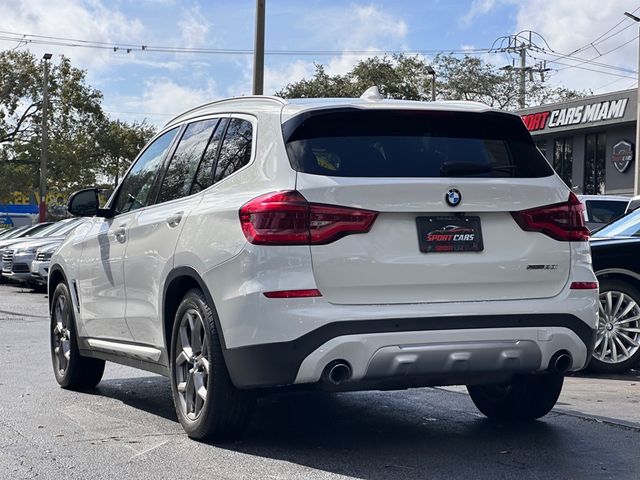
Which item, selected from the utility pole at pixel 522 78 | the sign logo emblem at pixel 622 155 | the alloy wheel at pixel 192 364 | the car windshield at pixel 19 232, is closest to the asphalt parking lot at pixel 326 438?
the alloy wheel at pixel 192 364

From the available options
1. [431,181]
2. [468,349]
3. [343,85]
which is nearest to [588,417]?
[468,349]

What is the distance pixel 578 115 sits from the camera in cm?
3812

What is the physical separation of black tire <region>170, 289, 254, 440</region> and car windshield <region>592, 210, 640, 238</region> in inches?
195

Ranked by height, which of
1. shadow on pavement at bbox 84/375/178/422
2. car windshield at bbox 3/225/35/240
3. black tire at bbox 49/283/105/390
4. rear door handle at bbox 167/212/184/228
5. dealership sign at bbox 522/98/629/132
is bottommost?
shadow on pavement at bbox 84/375/178/422

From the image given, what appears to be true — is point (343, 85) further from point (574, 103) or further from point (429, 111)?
point (429, 111)

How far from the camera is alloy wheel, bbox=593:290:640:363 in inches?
354

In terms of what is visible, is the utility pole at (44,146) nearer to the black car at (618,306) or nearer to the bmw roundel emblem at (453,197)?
the black car at (618,306)

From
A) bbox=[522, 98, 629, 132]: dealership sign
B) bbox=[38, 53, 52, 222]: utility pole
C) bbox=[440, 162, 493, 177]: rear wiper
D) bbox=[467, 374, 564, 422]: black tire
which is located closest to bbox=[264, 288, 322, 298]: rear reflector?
bbox=[440, 162, 493, 177]: rear wiper

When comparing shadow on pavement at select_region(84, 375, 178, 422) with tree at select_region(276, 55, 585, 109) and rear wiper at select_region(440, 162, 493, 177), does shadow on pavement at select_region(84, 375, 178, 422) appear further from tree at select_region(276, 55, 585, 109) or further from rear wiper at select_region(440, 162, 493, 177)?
tree at select_region(276, 55, 585, 109)

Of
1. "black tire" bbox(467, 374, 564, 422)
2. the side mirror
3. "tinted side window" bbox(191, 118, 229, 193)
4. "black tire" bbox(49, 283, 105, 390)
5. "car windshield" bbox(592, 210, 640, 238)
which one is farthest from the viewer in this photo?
"car windshield" bbox(592, 210, 640, 238)

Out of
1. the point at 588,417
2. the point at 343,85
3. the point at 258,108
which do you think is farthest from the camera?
the point at 343,85

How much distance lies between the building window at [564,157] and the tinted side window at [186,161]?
3459 centimetres

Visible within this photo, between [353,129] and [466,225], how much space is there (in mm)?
768

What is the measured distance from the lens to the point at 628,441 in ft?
19.8
